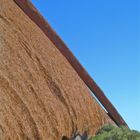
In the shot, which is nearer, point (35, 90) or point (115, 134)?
point (35, 90)

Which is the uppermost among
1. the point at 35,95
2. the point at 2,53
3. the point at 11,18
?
the point at 11,18

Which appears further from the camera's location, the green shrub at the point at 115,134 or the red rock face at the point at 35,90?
the green shrub at the point at 115,134

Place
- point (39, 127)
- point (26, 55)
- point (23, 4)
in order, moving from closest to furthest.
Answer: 1. point (39, 127)
2. point (26, 55)
3. point (23, 4)

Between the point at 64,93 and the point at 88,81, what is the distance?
4261 millimetres

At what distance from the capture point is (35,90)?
1223cm

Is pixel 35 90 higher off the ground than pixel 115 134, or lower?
higher

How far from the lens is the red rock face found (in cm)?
1117

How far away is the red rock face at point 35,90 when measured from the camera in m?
11.2

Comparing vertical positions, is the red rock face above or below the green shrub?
above

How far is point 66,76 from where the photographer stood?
14.6 meters

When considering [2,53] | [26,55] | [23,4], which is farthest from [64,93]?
[23,4]

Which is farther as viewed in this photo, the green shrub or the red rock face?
the green shrub

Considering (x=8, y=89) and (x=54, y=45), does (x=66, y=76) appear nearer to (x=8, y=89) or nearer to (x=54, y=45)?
(x=54, y=45)

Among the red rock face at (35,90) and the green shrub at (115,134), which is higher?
the red rock face at (35,90)
